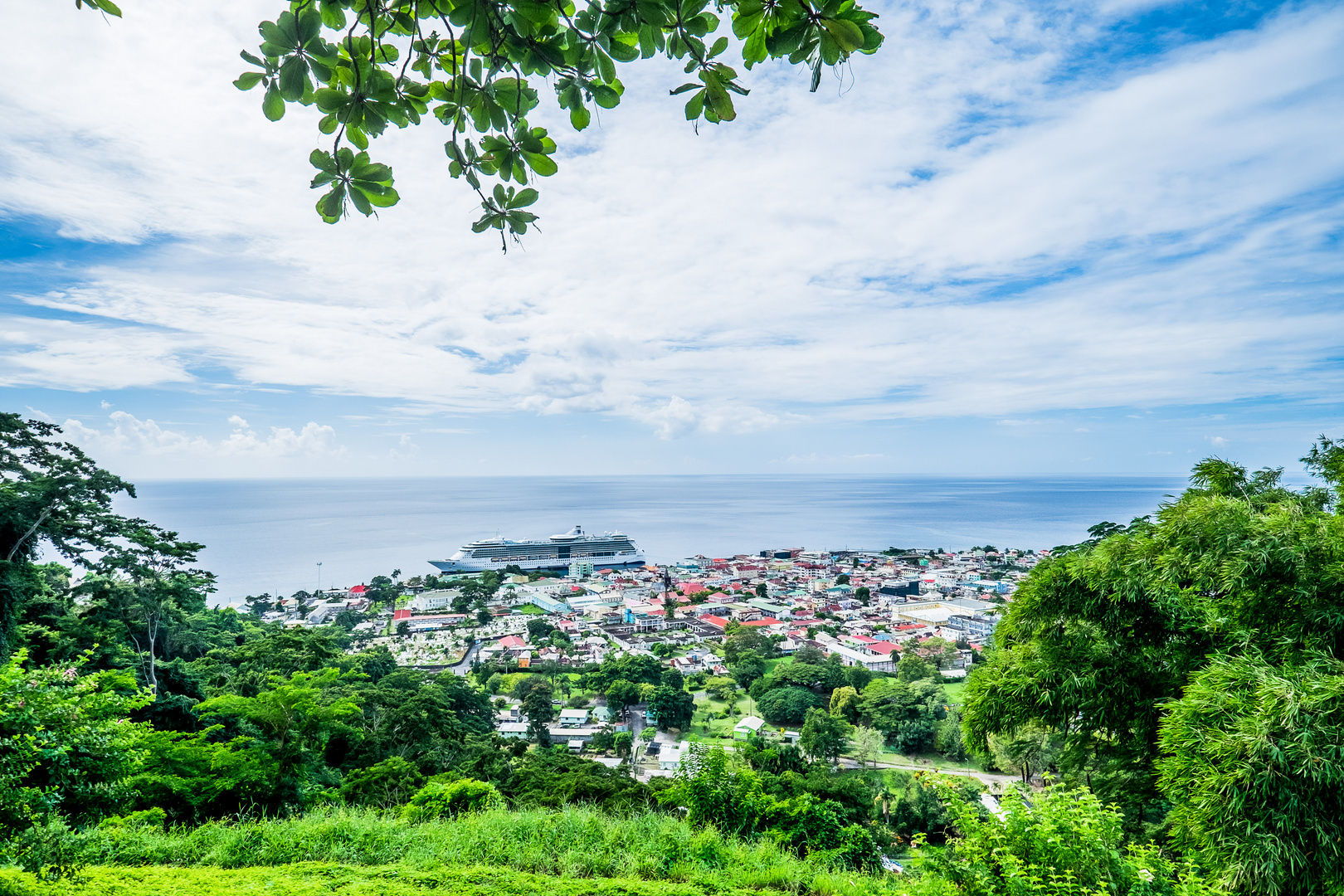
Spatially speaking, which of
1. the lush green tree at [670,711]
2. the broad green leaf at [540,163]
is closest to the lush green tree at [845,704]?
the lush green tree at [670,711]

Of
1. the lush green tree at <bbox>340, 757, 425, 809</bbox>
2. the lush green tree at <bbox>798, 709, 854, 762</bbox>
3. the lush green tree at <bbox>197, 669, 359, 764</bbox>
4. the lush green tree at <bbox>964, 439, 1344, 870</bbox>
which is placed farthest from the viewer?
the lush green tree at <bbox>798, 709, 854, 762</bbox>

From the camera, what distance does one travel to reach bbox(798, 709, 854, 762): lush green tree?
10.5 metres

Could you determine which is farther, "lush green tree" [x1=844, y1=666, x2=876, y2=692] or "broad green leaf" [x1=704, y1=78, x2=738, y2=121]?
"lush green tree" [x1=844, y1=666, x2=876, y2=692]

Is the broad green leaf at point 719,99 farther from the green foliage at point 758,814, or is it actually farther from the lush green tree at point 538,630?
the lush green tree at point 538,630

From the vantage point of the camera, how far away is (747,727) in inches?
474

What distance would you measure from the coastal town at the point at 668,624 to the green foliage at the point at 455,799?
6.07 meters

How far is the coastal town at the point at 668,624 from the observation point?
44.2 ft

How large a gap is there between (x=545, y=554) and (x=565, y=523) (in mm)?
20890

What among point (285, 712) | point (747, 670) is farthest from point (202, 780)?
point (747, 670)

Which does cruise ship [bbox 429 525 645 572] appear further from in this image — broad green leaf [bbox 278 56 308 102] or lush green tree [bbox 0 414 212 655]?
broad green leaf [bbox 278 56 308 102]

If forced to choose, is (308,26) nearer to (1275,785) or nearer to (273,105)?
(273,105)

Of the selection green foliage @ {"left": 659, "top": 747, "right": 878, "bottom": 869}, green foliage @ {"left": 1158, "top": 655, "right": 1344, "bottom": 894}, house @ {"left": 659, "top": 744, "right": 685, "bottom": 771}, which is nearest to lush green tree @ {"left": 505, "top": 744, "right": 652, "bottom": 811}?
green foliage @ {"left": 659, "top": 747, "right": 878, "bottom": 869}

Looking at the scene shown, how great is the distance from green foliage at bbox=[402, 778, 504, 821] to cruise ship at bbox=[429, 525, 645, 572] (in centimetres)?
3389

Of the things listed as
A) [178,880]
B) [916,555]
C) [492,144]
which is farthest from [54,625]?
[916,555]
